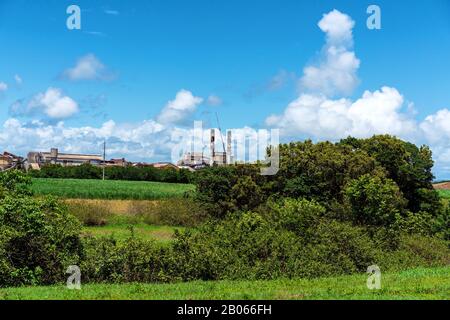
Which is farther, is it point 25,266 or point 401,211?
point 401,211

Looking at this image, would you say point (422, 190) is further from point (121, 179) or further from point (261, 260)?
point (121, 179)

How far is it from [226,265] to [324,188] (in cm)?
2760

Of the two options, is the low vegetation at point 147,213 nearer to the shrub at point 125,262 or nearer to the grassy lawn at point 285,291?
the shrub at point 125,262

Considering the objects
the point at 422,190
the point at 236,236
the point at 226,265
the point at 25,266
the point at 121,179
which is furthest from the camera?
the point at 121,179

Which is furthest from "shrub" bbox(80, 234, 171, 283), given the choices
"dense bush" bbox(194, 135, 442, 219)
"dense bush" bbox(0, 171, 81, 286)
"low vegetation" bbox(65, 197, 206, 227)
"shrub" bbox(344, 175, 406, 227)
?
"low vegetation" bbox(65, 197, 206, 227)

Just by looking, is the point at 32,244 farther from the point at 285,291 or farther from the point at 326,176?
the point at 326,176

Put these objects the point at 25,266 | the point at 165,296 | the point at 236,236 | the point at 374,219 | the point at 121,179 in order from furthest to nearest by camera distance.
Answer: the point at 121,179, the point at 374,219, the point at 236,236, the point at 25,266, the point at 165,296

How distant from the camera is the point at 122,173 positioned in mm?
87812

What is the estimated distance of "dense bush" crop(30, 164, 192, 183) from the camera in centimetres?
8619

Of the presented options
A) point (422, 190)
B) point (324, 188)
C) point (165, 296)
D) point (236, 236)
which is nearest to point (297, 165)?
point (324, 188)

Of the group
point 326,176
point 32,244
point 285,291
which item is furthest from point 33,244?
point 326,176

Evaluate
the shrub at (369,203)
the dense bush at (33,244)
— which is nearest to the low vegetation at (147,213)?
the shrub at (369,203)

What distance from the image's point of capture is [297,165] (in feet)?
149

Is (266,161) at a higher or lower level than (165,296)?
higher
